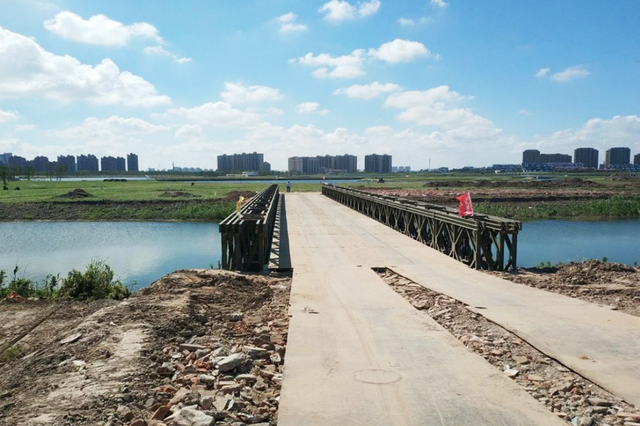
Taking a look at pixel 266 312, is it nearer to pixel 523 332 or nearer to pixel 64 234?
pixel 523 332

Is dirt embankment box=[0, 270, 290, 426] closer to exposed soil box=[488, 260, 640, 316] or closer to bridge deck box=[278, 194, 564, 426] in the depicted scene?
bridge deck box=[278, 194, 564, 426]

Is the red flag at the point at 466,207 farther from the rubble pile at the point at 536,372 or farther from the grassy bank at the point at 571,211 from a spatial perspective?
the grassy bank at the point at 571,211

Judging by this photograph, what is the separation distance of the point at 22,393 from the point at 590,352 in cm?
646

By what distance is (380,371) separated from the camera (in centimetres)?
551

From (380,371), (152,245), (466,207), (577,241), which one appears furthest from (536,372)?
(577,241)

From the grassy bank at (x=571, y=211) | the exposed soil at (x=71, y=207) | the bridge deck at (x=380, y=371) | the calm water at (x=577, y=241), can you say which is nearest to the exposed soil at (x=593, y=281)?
the bridge deck at (x=380, y=371)

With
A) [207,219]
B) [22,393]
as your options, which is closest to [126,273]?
[22,393]

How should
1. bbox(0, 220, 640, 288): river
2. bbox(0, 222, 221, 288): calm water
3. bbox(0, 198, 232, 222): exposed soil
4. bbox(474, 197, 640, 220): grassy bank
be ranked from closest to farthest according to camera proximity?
bbox(0, 222, 221, 288): calm water < bbox(0, 220, 640, 288): river < bbox(474, 197, 640, 220): grassy bank < bbox(0, 198, 232, 222): exposed soil

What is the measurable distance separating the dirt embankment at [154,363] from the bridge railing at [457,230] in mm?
6023

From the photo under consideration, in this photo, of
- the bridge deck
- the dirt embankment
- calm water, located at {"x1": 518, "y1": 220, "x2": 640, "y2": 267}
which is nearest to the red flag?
the bridge deck

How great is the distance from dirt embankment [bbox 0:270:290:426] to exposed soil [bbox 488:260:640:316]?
5.73 metres

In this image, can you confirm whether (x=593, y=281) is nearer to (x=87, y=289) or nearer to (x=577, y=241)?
(x=87, y=289)

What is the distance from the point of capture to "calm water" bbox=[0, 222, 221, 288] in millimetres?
21906

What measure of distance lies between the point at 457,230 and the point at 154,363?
11.1 meters
